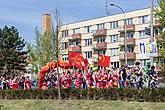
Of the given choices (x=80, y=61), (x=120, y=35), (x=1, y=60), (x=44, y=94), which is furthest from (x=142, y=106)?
(x=120, y=35)

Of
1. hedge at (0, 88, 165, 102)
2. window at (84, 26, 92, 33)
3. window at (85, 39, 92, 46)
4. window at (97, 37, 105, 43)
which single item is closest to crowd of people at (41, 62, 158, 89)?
hedge at (0, 88, 165, 102)

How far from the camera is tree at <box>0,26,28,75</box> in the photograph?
6034 cm

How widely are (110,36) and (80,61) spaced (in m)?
52.2

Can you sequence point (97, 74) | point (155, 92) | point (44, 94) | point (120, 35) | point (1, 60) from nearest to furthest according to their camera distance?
point (155, 92) < point (44, 94) < point (97, 74) < point (1, 60) < point (120, 35)

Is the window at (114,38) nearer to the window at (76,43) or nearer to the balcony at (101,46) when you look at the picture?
the balcony at (101,46)

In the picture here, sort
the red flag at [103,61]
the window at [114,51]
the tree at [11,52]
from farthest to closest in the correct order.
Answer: the window at [114,51], the tree at [11,52], the red flag at [103,61]

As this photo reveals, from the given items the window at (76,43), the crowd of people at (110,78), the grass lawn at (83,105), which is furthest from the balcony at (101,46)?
the grass lawn at (83,105)

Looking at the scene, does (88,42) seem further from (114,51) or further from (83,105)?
(83,105)

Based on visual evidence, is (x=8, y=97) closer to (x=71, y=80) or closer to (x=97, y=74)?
(x=71, y=80)

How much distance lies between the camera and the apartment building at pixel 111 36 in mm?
72794

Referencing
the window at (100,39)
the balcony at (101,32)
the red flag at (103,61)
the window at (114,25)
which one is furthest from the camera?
the window at (100,39)

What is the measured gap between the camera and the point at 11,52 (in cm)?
6069

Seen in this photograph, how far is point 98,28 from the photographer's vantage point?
8238 cm

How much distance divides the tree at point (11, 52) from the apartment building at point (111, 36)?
751 cm
